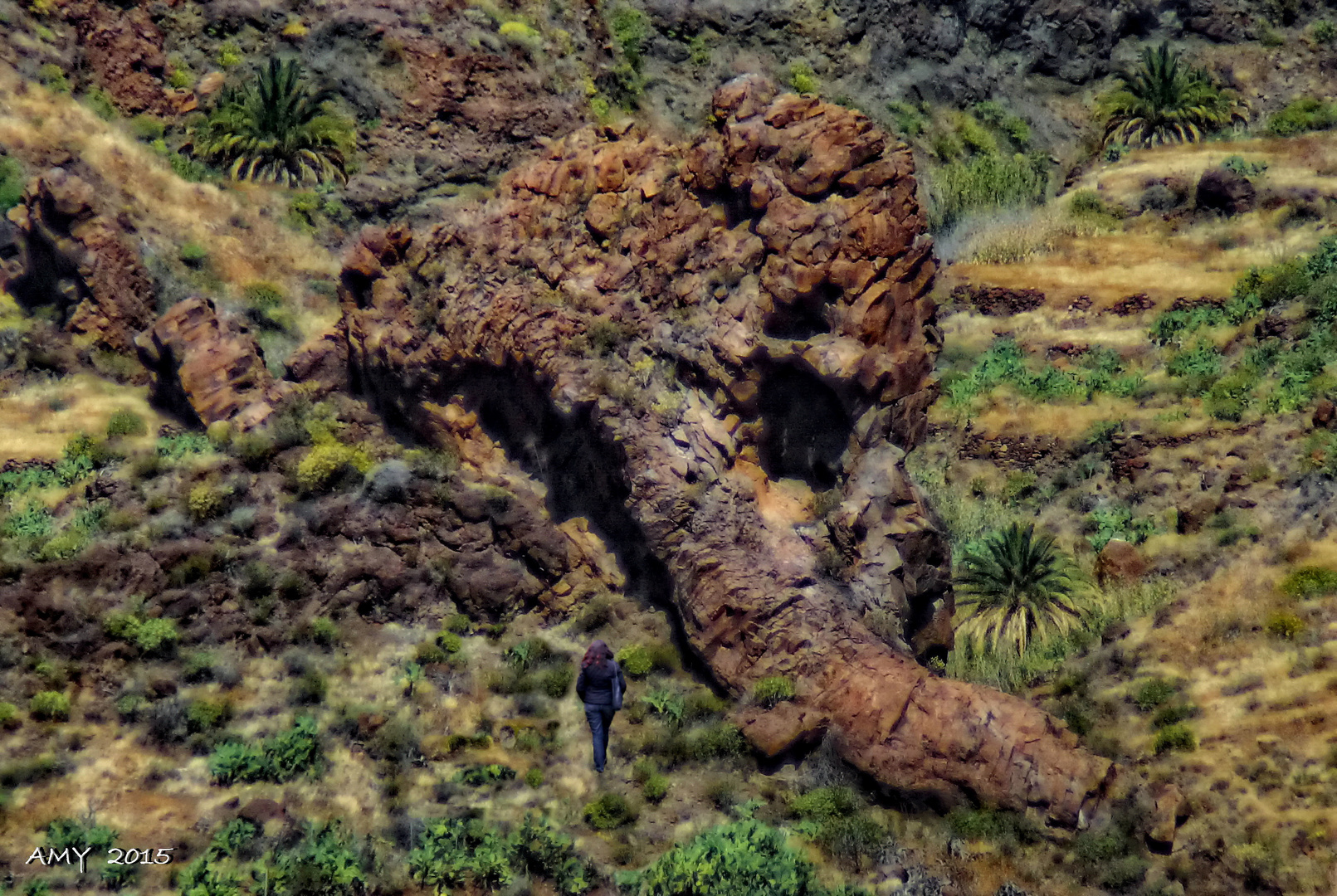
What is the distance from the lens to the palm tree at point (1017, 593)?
2284 centimetres

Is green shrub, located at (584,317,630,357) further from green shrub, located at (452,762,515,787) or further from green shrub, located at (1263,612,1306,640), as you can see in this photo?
green shrub, located at (1263,612,1306,640)

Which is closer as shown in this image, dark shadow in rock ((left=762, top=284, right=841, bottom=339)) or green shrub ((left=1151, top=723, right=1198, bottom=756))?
green shrub ((left=1151, top=723, right=1198, bottom=756))

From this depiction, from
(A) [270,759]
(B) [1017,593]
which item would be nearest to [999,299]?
(B) [1017,593]

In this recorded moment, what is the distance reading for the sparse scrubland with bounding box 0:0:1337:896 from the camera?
60.7 feet

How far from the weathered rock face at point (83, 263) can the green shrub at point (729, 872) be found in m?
17.7

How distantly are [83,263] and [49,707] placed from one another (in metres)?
11.7

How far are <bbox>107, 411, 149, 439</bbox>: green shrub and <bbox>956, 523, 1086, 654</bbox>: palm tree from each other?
1647 cm

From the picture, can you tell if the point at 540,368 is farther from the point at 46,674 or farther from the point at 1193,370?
the point at 1193,370

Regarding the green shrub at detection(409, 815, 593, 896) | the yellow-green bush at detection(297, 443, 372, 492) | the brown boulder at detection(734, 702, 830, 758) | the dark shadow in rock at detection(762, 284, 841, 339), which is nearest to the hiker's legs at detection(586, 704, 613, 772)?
the green shrub at detection(409, 815, 593, 896)

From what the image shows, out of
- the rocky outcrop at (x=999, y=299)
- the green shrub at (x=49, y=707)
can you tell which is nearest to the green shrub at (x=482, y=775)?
the green shrub at (x=49, y=707)

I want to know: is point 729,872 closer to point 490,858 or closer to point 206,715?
point 490,858

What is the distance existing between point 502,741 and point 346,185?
1623 centimetres

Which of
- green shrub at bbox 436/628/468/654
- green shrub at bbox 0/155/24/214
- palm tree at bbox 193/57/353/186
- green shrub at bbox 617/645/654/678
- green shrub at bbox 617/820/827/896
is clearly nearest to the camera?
green shrub at bbox 617/820/827/896

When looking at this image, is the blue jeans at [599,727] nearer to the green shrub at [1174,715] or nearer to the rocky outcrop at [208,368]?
the green shrub at [1174,715]
